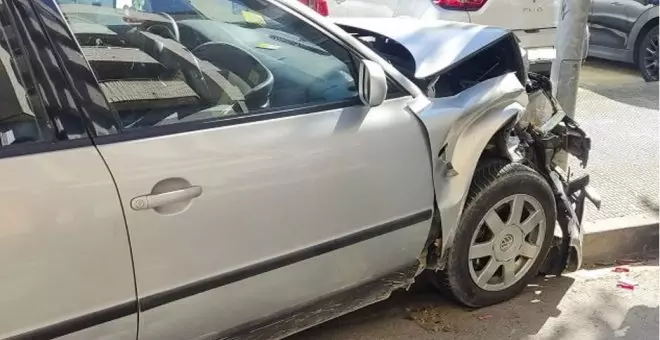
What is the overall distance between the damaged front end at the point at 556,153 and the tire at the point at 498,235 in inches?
7.2

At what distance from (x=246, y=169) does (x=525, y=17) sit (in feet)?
17.2

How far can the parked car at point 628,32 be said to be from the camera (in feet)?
29.1

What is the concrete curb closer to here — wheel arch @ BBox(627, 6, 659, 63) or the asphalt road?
the asphalt road

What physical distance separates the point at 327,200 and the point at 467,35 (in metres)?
1.28

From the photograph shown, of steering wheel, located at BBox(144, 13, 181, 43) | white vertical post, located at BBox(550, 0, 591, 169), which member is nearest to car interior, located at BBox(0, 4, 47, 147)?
steering wheel, located at BBox(144, 13, 181, 43)

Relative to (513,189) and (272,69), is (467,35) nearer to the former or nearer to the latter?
(513,189)

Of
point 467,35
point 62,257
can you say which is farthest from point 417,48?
point 62,257

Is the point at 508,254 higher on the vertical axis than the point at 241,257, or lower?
Answer: lower

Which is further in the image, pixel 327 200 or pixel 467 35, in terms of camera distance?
pixel 467 35

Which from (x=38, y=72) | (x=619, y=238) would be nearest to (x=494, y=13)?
(x=619, y=238)

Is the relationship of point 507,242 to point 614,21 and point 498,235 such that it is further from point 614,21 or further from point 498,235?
point 614,21

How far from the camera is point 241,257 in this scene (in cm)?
259

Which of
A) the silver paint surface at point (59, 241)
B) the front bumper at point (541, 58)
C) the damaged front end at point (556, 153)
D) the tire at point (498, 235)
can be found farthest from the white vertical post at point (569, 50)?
the silver paint surface at point (59, 241)

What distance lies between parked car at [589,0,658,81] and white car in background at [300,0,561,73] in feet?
7.77
